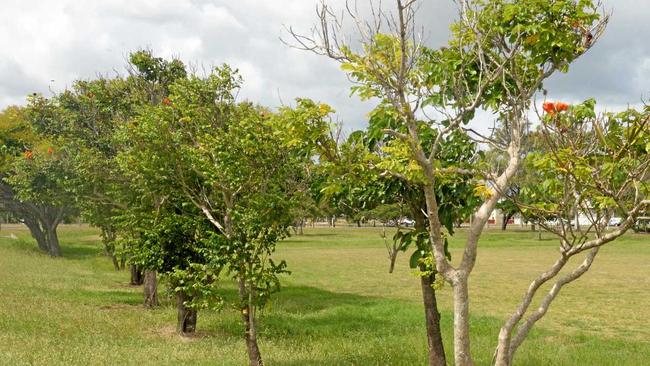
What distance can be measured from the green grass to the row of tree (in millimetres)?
2026

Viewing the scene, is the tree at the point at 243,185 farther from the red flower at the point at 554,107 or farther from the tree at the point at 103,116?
the tree at the point at 103,116

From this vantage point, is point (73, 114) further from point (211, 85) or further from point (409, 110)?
point (409, 110)

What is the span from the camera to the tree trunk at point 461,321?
8016 mm

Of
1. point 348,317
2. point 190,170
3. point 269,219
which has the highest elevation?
point 190,170

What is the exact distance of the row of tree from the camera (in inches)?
300

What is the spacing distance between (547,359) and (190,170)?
916cm

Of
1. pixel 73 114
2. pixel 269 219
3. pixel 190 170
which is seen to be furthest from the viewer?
pixel 73 114

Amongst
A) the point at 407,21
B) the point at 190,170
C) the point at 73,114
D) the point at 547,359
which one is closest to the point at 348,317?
the point at 547,359

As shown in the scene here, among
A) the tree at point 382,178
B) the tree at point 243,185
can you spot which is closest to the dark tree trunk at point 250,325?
the tree at point 243,185

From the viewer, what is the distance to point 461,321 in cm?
809

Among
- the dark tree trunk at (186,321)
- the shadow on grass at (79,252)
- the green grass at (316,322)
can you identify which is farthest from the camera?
the shadow on grass at (79,252)

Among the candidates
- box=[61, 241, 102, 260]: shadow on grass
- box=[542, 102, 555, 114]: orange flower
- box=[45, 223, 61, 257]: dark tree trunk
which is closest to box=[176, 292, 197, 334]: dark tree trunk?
box=[542, 102, 555, 114]: orange flower

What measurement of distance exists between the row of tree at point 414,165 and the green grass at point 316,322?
2026 mm

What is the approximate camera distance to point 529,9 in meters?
8.55
